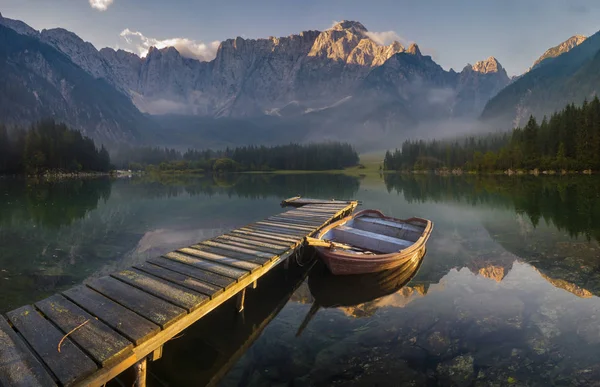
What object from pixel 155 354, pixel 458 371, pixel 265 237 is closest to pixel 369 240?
pixel 265 237

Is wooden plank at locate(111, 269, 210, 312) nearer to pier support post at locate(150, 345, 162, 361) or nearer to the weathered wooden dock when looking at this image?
the weathered wooden dock

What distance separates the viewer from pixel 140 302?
9250mm

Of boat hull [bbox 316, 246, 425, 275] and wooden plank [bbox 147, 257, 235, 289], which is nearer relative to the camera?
wooden plank [bbox 147, 257, 235, 289]

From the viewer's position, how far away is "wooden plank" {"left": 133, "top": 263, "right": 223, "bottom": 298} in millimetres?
10125

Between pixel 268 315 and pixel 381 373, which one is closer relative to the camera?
pixel 381 373

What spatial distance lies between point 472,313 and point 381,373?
5676 mm

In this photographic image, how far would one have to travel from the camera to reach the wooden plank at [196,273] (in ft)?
35.7

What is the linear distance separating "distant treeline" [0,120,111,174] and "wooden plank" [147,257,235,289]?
172 m

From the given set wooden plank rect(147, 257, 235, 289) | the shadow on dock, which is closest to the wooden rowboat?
the shadow on dock

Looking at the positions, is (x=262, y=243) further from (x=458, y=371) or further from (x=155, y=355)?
(x=458, y=371)

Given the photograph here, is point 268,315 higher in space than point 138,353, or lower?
lower

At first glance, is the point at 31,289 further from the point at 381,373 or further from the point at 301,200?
the point at 301,200

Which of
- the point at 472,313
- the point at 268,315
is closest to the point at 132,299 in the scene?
the point at 268,315

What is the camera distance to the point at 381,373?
867cm
